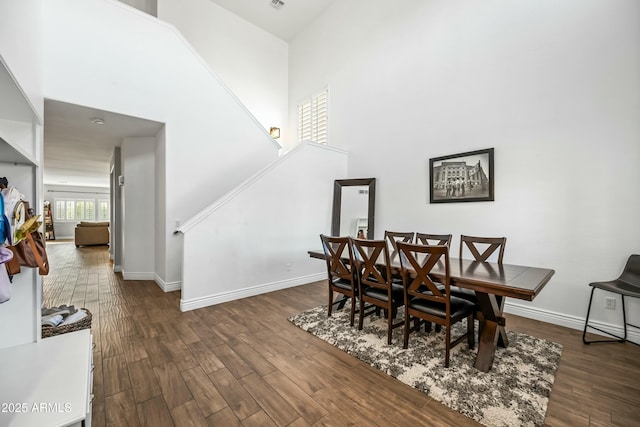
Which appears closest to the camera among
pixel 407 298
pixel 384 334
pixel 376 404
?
pixel 376 404

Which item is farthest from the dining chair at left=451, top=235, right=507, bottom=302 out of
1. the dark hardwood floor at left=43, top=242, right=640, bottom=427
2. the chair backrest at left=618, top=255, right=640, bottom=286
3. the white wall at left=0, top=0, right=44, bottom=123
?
the white wall at left=0, top=0, right=44, bottom=123

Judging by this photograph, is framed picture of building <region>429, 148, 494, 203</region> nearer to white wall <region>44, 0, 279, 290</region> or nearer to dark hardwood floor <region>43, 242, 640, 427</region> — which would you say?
dark hardwood floor <region>43, 242, 640, 427</region>

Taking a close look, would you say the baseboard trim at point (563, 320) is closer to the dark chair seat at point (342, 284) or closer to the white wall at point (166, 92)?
the dark chair seat at point (342, 284)

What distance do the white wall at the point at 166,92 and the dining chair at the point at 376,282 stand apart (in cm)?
292

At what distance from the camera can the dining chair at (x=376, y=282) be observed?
2445 mm

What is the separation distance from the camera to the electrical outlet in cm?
268

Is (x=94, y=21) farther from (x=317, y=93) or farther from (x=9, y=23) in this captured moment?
(x=317, y=93)

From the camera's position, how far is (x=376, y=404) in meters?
1.72

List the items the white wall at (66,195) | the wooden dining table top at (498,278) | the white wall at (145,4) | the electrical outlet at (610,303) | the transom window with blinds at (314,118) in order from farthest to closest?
the white wall at (66,195)
the transom window with blinds at (314,118)
the white wall at (145,4)
the electrical outlet at (610,303)
the wooden dining table top at (498,278)

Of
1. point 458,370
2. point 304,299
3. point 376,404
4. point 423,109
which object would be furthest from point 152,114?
point 458,370

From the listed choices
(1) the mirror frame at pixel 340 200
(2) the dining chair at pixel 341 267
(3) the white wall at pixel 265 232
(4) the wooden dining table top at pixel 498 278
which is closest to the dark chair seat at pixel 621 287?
(4) the wooden dining table top at pixel 498 278

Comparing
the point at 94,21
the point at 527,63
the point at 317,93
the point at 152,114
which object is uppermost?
the point at 317,93

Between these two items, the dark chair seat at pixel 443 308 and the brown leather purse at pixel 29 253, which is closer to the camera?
the brown leather purse at pixel 29 253

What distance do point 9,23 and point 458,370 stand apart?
3346mm
